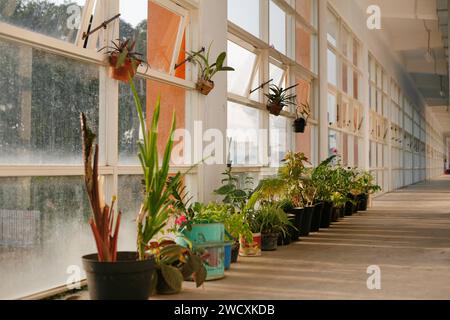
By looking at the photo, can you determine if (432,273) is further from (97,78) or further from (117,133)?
(97,78)

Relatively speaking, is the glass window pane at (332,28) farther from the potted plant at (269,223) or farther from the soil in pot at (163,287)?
the soil in pot at (163,287)

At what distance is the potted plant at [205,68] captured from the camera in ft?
14.9

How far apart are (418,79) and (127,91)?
62.9 ft

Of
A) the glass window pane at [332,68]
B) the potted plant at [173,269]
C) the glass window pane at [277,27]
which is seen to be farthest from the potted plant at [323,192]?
the potted plant at [173,269]

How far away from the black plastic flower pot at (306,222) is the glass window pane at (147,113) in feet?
6.02

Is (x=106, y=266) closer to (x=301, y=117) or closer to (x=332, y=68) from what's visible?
(x=301, y=117)

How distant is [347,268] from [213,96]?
6.09ft

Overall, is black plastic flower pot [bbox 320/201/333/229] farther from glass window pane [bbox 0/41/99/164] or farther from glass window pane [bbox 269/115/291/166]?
glass window pane [bbox 0/41/99/164]

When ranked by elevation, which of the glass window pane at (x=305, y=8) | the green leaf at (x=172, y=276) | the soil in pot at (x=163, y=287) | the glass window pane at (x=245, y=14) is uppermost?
the glass window pane at (x=305, y=8)

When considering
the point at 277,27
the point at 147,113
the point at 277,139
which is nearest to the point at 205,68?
the point at 147,113

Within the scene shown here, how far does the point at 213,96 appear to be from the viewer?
4.80 meters

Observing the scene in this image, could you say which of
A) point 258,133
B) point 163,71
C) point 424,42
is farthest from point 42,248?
point 424,42

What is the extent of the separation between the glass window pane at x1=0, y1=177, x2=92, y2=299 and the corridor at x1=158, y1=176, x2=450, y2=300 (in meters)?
0.69

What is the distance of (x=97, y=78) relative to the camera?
3545 millimetres
